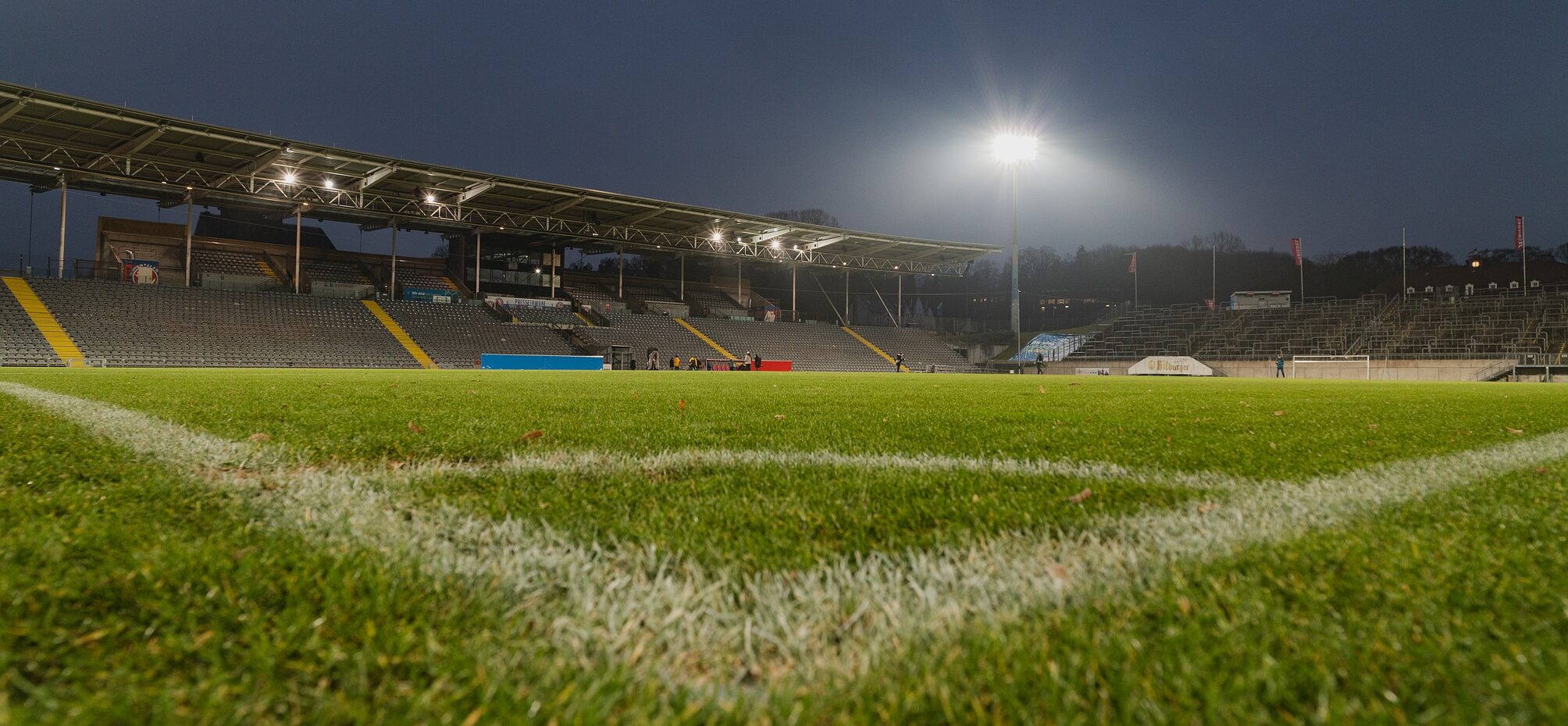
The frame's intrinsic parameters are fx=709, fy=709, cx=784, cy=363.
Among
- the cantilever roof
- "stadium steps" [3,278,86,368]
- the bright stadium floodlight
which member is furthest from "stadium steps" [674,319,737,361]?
"stadium steps" [3,278,86,368]

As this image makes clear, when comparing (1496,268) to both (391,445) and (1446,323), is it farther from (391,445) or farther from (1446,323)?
(391,445)

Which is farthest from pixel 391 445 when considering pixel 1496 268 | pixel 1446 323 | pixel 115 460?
pixel 1496 268

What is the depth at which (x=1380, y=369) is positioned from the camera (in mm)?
30312

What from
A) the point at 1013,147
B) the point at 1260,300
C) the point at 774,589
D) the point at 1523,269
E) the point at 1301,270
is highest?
the point at 1013,147

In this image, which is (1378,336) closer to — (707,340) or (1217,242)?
(707,340)

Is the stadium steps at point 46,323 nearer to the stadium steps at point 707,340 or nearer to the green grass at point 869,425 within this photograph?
the green grass at point 869,425

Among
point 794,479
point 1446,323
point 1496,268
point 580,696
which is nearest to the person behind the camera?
point 580,696

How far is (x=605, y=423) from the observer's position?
11.9 ft

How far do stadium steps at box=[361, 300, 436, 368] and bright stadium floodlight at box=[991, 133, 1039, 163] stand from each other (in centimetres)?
2733

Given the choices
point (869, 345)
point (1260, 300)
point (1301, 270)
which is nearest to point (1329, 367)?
point (1260, 300)

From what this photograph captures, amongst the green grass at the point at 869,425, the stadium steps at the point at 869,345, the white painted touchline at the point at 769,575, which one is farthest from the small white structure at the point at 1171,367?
the white painted touchline at the point at 769,575

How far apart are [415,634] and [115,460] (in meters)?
2.08

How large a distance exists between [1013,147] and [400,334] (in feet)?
94.1

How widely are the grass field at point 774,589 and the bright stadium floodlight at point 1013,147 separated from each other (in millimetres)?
35350
